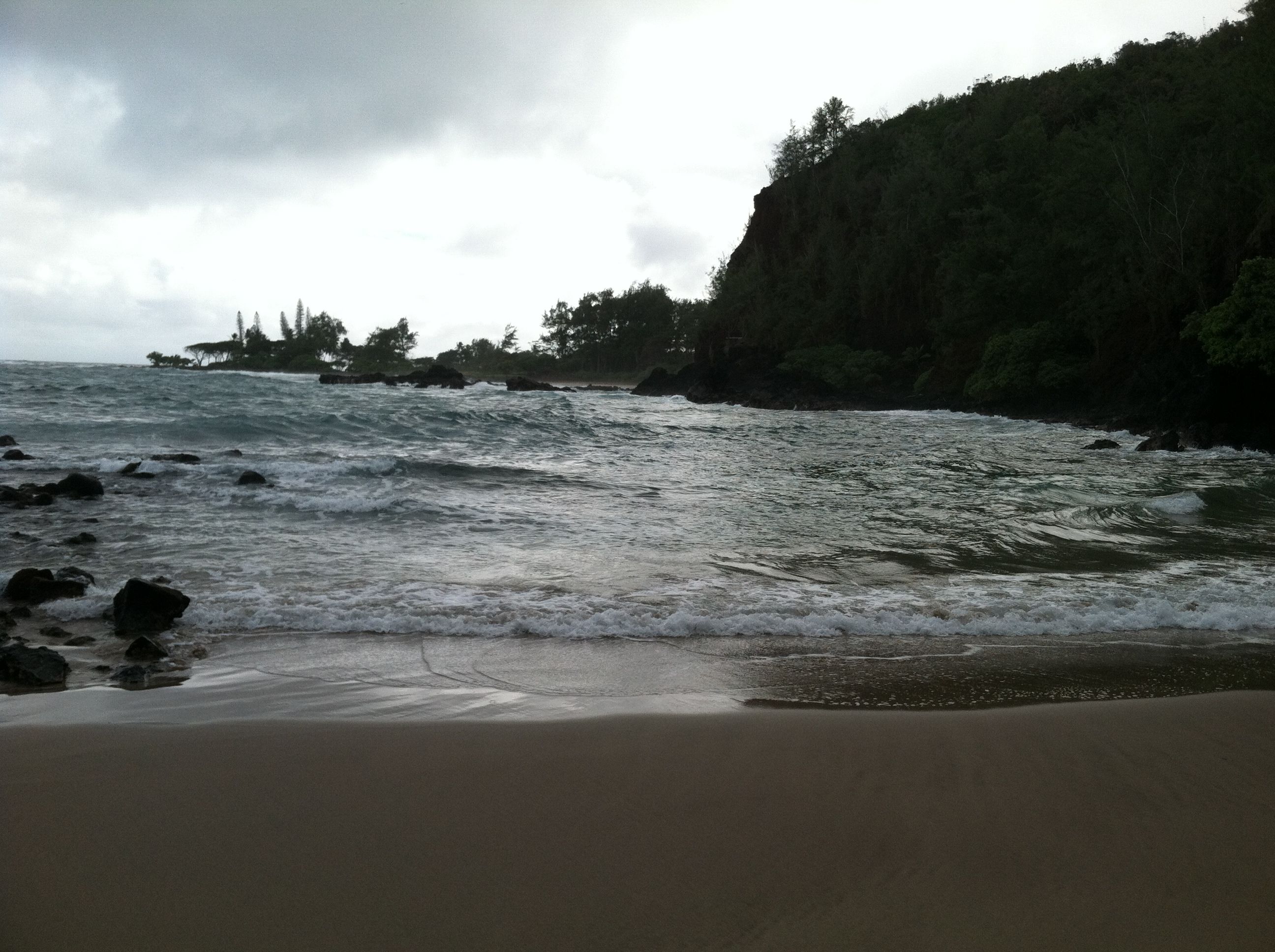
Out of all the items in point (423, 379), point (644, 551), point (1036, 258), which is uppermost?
point (1036, 258)

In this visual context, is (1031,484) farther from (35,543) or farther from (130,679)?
(35,543)

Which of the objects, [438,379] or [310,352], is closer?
[438,379]

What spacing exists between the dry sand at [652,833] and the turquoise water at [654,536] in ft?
5.71

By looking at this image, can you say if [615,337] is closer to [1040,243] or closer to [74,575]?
[1040,243]

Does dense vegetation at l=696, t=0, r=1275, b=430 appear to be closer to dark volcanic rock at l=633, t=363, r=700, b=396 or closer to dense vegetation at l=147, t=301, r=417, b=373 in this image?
dark volcanic rock at l=633, t=363, r=700, b=396

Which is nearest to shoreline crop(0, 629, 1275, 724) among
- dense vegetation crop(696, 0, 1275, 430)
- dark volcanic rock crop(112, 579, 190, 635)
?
Result: dark volcanic rock crop(112, 579, 190, 635)

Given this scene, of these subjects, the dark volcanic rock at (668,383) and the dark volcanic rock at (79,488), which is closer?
the dark volcanic rock at (79,488)

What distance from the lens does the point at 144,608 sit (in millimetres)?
5105

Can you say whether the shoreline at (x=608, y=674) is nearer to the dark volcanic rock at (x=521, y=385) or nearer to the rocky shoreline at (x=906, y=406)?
the rocky shoreline at (x=906, y=406)

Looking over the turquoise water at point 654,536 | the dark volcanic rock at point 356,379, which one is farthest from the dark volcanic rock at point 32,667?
the dark volcanic rock at point 356,379

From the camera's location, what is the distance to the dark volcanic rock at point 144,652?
4496 mm

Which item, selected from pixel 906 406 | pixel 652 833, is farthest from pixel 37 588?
pixel 906 406

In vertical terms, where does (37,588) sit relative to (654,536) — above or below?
below

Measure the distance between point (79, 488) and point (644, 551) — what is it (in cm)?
737
